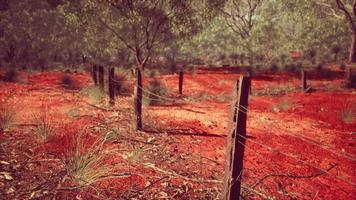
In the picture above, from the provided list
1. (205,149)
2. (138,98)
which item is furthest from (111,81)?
(205,149)

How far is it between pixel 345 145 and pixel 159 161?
4.42 meters

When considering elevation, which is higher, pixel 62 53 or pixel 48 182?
pixel 62 53

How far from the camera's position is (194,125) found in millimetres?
8938

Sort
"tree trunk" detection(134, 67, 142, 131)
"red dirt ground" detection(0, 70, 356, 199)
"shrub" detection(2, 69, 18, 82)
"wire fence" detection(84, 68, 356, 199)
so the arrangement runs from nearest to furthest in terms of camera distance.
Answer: "wire fence" detection(84, 68, 356, 199) → "red dirt ground" detection(0, 70, 356, 199) → "tree trunk" detection(134, 67, 142, 131) → "shrub" detection(2, 69, 18, 82)

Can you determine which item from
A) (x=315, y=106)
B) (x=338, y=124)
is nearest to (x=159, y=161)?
(x=338, y=124)

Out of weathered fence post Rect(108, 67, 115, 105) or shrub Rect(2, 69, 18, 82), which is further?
shrub Rect(2, 69, 18, 82)

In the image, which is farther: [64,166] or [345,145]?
[345,145]

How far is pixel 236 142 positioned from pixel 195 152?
304 centimetres

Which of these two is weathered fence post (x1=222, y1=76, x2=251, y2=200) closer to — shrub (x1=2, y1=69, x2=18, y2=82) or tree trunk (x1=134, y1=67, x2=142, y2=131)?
tree trunk (x1=134, y1=67, x2=142, y2=131)

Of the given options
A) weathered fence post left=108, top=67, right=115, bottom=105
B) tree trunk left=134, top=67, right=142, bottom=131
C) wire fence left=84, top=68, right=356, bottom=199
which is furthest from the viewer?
weathered fence post left=108, top=67, right=115, bottom=105

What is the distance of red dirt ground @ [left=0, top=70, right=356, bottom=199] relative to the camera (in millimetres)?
5234

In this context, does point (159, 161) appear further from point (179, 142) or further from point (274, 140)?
point (274, 140)

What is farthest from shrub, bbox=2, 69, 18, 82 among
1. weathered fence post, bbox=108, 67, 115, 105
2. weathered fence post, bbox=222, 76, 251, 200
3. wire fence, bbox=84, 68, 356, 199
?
weathered fence post, bbox=222, 76, 251, 200

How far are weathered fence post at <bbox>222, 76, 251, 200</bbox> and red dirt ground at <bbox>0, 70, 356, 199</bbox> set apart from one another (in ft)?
0.93
